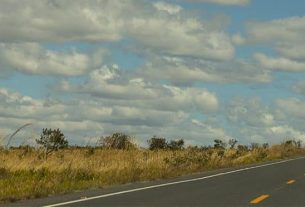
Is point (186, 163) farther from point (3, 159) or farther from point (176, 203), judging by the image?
point (176, 203)

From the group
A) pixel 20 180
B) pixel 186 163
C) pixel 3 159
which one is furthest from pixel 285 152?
pixel 20 180

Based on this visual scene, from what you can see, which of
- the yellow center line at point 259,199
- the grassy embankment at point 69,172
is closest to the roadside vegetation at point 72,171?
the grassy embankment at point 69,172

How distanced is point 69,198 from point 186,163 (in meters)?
14.7

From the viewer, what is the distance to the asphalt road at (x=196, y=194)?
1573 cm

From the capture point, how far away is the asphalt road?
1573 centimetres

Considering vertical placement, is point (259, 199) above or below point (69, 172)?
below

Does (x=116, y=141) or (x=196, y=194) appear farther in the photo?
(x=116, y=141)

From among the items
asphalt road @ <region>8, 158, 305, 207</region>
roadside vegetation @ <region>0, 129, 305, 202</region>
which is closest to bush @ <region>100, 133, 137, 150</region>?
roadside vegetation @ <region>0, 129, 305, 202</region>

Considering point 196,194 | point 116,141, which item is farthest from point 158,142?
point 196,194

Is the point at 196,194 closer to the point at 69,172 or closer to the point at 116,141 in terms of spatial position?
the point at 69,172

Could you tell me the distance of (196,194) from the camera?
704 inches

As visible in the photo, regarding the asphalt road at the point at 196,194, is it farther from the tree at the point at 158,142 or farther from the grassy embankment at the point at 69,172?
the tree at the point at 158,142

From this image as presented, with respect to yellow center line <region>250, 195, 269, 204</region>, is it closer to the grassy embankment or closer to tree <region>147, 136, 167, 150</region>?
the grassy embankment

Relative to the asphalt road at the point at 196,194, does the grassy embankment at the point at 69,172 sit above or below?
above
